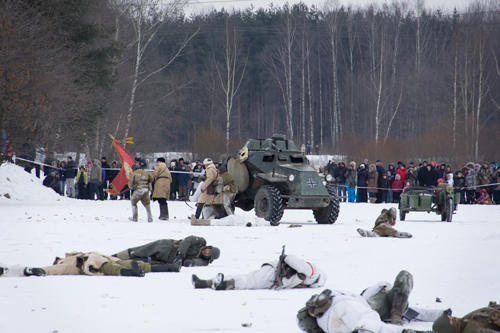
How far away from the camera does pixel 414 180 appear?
24453mm

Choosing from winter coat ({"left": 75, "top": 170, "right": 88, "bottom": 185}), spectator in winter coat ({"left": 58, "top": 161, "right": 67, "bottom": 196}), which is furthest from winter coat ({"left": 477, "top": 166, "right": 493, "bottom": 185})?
spectator in winter coat ({"left": 58, "top": 161, "right": 67, "bottom": 196})

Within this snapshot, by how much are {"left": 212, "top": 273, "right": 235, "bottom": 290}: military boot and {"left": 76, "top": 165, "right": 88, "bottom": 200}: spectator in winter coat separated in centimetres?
2016

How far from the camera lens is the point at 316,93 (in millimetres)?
60469

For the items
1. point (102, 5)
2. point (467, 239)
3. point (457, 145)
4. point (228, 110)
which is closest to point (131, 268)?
point (467, 239)

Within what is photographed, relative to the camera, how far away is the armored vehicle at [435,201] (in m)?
15.5

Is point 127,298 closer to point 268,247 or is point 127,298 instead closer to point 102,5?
point 268,247

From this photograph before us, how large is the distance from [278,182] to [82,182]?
482 inches

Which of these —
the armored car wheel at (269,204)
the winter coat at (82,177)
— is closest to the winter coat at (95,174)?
the winter coat at (82,177)

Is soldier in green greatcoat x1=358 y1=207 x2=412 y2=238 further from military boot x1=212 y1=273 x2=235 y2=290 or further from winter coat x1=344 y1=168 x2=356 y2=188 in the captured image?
winter coat x1=344 y1=168 x2=356 y2=188

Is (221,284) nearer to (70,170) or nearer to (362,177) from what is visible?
(362,177)

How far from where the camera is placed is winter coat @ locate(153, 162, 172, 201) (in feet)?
52.2

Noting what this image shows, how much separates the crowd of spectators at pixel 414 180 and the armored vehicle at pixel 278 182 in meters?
6.36

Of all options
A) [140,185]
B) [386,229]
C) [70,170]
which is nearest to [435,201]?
[386,229]

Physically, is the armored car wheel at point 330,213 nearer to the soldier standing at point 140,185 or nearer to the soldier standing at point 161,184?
the soldier standing at point 161,184
